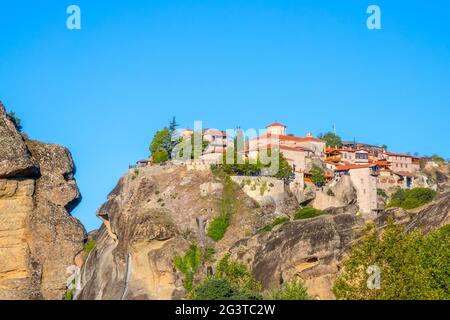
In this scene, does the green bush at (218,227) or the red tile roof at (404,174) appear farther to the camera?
the red tile roof at (404,174)

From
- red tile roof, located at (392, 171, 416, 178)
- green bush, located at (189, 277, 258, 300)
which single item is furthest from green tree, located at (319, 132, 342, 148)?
green bush, located at (189, 277, 258, 300)

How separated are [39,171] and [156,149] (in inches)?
647

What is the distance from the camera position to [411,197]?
114312 millimetres

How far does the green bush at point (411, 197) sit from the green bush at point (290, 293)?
98.1ft

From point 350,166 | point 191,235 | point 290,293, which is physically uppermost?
point 350,166

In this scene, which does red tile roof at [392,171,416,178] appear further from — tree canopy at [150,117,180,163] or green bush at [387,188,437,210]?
tree canopy at [150,117,180,163]

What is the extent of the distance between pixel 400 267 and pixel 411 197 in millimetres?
43637

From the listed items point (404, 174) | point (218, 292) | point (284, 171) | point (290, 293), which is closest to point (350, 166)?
point (404, 174)

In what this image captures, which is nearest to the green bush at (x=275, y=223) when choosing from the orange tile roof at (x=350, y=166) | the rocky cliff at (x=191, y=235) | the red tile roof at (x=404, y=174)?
the rocky cliff at (x=191, y=235)

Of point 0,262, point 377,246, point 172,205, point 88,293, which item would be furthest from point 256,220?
point 377,246

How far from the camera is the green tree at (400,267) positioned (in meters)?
68.3

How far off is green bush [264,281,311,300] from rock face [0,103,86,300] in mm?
33137

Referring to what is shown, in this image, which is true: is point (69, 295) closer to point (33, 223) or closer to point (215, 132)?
point (33, 223)

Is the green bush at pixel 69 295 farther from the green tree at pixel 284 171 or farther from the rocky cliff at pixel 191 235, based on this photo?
the green tree at pixel 284 171
